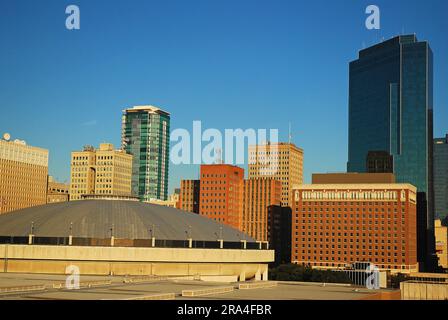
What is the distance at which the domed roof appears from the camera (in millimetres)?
127750

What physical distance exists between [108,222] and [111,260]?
448 inches

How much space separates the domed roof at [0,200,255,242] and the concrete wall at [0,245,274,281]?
4.93 meters

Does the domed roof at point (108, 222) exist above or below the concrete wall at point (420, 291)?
above

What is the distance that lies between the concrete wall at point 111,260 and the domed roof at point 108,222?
4.93 metres

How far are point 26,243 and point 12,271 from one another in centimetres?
617

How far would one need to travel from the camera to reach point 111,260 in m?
121

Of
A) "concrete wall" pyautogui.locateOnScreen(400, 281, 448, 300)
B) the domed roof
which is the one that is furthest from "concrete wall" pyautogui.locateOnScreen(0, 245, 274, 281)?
"concrete wall" pyautogui.locateOnScreen(400, 281, 448, 300)

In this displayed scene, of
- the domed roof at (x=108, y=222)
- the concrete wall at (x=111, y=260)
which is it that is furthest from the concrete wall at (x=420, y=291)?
the domed roof at (x=108, y=222)

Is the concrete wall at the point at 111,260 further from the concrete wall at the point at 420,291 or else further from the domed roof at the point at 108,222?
the concrete wall at the point at 420,291

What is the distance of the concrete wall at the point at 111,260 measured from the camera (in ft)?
394

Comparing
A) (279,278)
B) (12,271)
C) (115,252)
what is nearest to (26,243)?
(12,271)

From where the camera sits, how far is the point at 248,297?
6981 cm

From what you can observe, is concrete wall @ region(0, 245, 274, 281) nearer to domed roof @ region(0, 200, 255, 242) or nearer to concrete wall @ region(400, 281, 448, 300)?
domed roof @ region(0, 200, 255, 242)
